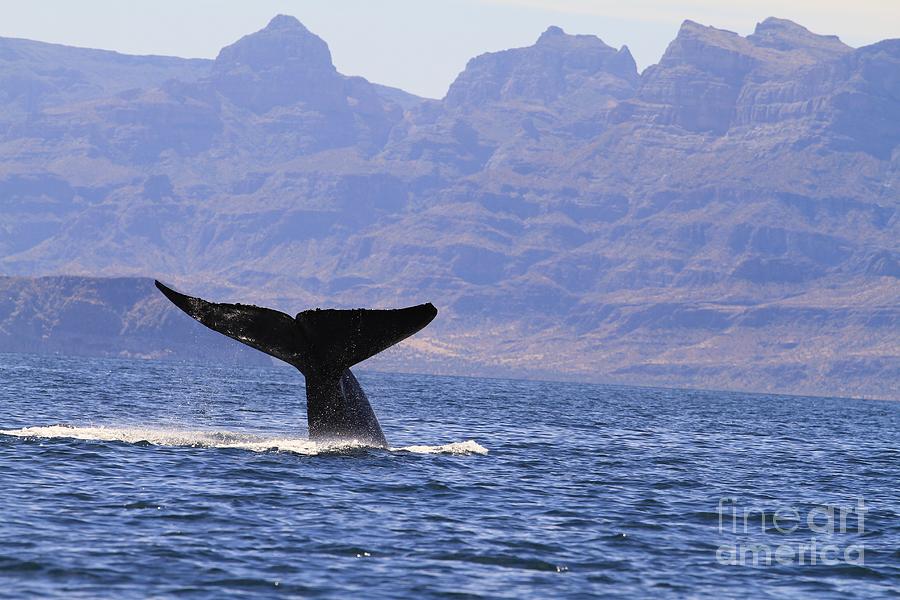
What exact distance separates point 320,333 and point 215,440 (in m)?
8.02

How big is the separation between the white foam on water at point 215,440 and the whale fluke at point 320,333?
1894mm

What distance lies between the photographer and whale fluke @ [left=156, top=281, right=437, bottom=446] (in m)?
21.7

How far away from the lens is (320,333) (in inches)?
907

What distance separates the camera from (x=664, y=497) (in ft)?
84.4

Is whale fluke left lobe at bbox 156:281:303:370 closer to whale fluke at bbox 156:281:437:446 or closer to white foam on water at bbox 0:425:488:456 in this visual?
whale fluke at bbox 156:281:437:446

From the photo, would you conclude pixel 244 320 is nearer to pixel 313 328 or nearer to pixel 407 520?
pixel 313 328

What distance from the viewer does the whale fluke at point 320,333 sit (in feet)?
71.1

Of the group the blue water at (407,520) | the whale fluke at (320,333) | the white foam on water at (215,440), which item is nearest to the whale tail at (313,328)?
the whale fluke at (320,333)

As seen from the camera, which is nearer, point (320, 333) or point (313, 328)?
point (313, 328)

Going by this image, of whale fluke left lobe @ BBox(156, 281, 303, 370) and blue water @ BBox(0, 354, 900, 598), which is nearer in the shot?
blue water @ BBox(0, 354, 900, 598)

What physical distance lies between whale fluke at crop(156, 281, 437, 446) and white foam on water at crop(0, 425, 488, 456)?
189 cm

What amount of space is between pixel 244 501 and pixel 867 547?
31.4 ft

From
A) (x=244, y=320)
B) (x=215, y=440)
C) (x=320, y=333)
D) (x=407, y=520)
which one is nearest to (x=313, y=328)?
(x=320, y=333)

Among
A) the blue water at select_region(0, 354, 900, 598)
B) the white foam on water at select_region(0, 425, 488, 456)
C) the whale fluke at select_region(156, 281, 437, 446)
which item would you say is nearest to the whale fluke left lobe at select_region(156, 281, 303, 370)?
the whale fluke at select_region(156, 281, 437, 446)
